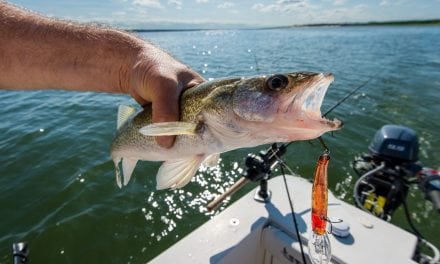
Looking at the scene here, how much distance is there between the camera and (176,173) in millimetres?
2219

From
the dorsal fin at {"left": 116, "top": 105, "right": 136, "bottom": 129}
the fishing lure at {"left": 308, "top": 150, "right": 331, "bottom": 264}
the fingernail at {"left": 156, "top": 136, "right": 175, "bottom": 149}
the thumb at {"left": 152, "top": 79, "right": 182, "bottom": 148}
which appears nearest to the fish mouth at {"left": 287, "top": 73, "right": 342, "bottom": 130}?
the fishing lure at {"left": 308, "top": 150, "right": 331, "bottom": 264}

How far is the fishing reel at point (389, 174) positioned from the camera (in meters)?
4.03

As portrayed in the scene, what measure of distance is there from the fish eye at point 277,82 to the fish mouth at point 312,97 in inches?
3.4

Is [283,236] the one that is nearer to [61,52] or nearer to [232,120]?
[232,120]

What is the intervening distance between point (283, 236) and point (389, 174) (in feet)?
6.55

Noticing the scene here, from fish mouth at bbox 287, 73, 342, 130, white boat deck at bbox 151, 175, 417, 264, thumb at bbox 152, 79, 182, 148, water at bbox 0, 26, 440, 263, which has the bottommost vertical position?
water at bbox 0, 26, 440, 263

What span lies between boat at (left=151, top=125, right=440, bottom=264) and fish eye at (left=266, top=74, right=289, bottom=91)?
119 centimetres

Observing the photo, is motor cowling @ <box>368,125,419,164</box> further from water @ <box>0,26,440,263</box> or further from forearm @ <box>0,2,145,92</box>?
forearm @ <box>0,2,145,92</box>

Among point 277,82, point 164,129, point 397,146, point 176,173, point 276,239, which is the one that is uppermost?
point 277,82

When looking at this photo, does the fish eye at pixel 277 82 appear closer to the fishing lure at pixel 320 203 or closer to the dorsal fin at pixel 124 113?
the fishing lure at pixel 320 203

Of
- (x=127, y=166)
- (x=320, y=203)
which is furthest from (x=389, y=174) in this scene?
(x=127, y=166)

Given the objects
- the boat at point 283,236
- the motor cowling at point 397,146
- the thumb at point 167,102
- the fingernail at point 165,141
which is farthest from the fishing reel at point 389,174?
the thumb at point 167,102

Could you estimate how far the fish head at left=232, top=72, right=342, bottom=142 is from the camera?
1521mm

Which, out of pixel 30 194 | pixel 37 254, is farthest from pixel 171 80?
pixel 30 194
